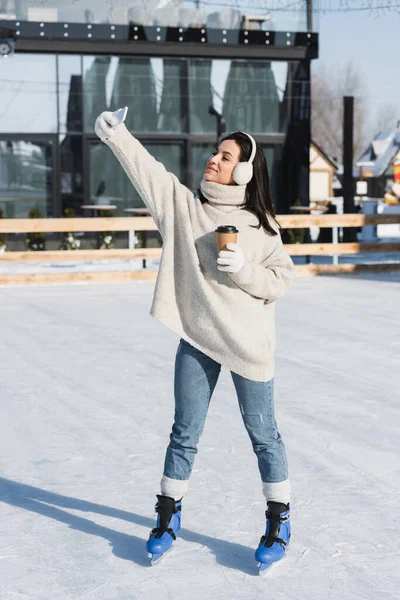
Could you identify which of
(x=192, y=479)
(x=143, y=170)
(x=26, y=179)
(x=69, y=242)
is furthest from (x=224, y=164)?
(x=26, y=179)

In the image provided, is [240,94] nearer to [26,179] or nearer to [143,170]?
[26,179]

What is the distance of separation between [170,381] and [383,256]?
A: 13015mm

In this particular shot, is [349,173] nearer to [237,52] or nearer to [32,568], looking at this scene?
[237,52]

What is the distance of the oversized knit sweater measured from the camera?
3.33 metres

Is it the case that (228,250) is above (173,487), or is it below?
above

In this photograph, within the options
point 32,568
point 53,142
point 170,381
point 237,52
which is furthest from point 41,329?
point 237,52

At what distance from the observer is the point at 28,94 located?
1925 cm

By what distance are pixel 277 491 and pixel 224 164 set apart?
115 centimetres

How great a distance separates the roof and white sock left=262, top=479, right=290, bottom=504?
51.9m

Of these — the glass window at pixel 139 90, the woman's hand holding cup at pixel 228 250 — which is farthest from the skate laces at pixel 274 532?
the glass window at pixel 139 90

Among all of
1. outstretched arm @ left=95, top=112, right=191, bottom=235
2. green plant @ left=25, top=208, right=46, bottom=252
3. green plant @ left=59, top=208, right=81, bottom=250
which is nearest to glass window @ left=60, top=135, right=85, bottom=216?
green plant @ left=59, top=208, right=81, bottom=250

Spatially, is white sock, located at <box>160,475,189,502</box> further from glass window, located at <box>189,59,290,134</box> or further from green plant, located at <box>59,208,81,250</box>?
glass window, located at <box>189,59,290,134</box>

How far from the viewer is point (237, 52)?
19.8 metres

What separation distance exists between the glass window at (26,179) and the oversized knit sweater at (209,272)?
16350mm
